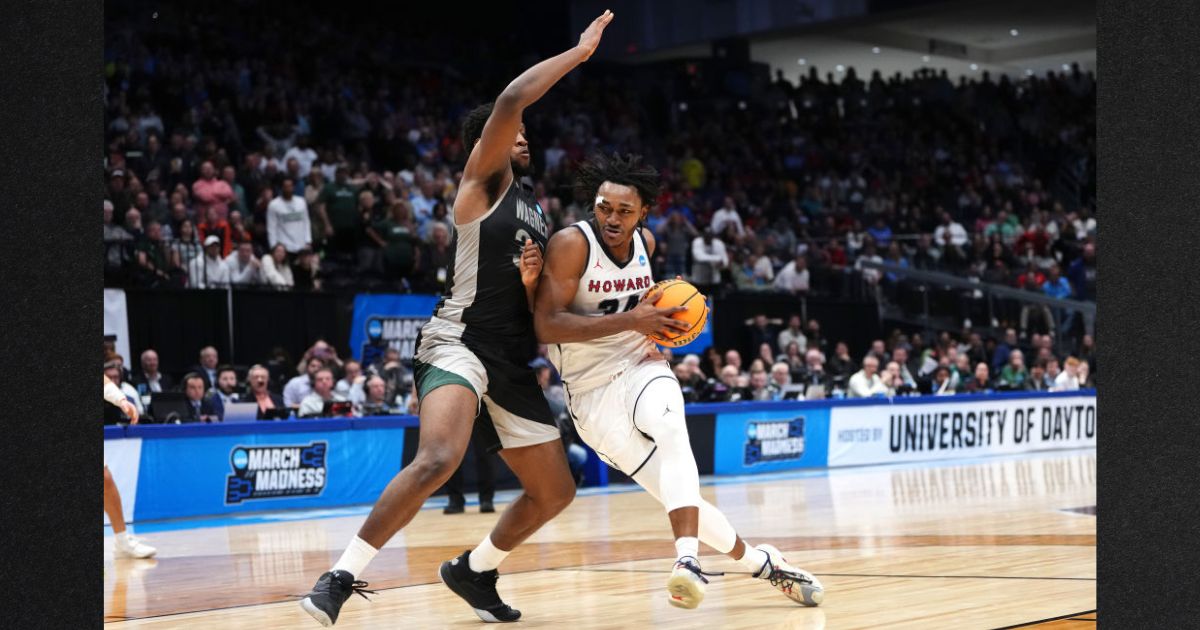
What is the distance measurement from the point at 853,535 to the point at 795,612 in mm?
3888

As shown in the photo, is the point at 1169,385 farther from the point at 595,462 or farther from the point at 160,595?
the point at 595,462

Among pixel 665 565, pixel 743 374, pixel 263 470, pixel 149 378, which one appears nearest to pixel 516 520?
pixel 665 565

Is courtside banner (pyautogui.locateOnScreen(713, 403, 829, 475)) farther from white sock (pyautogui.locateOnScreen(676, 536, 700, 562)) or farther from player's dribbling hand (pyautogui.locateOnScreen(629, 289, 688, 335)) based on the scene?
white sock (pyautogui.locateOnScreen(676, 536, 700, 562))

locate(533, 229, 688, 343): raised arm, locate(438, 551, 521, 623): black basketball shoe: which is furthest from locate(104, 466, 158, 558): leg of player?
locate(533, 229, 688, 343): raised arm

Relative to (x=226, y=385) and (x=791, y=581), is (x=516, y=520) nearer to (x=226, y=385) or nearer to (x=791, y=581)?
(x=791, y=581)

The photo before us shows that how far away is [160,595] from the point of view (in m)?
7.30

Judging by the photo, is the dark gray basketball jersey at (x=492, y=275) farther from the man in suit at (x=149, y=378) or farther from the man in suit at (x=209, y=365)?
the man in suit at (x=209, y=365)

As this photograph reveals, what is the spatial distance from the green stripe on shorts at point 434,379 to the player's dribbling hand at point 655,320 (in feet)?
2.31

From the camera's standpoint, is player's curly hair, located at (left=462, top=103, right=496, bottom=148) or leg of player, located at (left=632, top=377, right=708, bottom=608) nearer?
leg of player, located at (left=632, top=377, right=708, bottom=608)

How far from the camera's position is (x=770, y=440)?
54.5 feet

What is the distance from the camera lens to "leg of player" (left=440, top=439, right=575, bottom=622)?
5789 mm

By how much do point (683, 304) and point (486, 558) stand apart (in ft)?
4.58

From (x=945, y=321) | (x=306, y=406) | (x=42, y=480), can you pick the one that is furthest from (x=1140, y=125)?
(x=945, y=321)

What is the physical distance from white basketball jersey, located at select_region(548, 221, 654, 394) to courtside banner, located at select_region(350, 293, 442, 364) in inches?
397
